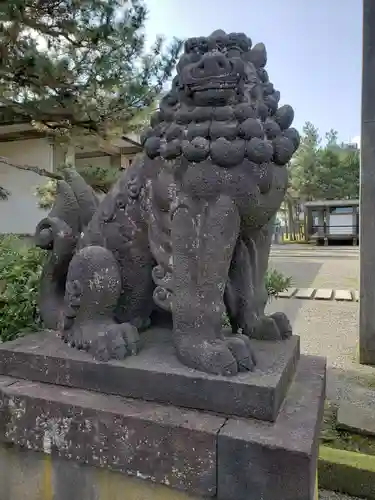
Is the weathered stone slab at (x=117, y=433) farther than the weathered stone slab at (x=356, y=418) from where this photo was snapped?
No

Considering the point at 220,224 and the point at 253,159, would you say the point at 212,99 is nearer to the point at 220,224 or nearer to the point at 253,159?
the point at 253,159

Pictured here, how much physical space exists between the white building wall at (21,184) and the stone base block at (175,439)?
818 cm

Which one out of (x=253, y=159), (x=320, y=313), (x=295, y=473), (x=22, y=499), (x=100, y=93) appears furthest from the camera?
(x=320, y=313)

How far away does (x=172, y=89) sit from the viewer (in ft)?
3.74

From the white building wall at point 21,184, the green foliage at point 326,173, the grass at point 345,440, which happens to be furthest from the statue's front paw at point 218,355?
the green foliage at point 326,173

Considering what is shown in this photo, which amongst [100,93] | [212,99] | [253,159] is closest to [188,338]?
[253,159]

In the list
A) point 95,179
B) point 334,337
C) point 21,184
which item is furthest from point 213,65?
point 21,184

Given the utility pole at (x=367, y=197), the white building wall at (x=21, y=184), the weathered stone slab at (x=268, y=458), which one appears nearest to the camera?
the weathered stone slab at (x=268, y=458)

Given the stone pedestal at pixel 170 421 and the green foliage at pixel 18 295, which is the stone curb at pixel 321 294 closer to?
the green foliage at pixel 18 295

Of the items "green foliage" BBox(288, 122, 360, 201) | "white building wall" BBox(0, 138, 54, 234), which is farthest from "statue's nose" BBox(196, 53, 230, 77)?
"green foliage" BBox(288, 122, 360, 201)

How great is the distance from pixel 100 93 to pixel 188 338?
3628mm

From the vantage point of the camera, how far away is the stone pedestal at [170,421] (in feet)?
2.86

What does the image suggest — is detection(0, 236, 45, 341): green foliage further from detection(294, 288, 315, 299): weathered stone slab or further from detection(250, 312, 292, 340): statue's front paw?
detection(294, 288, 315, 299): weathered stone slab

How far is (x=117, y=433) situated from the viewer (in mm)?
988
